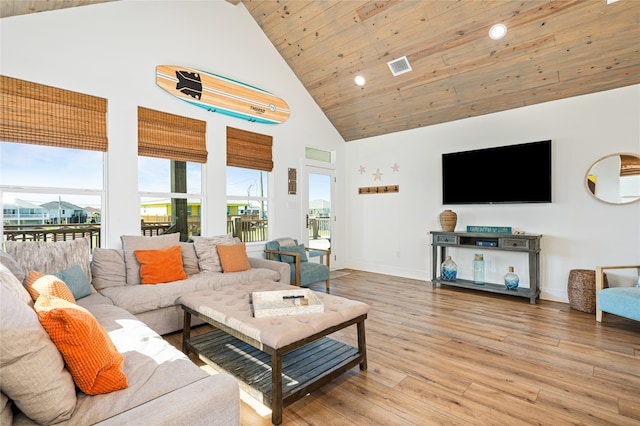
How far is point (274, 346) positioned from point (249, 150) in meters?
3.52

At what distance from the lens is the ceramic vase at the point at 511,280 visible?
4.22 meters

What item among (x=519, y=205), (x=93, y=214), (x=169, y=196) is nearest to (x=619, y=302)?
(x=519, y=205)

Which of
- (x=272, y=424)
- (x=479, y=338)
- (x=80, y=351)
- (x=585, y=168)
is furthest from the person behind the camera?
(x=585, y=168)

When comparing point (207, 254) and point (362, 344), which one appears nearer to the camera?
point (362, 344)

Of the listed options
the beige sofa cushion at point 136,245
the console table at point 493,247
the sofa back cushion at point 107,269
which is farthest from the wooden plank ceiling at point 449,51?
the sofa back cushion at point 107,269

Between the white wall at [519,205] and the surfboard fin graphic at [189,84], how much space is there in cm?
319

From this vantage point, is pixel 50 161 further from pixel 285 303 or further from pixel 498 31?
pixel 498 31

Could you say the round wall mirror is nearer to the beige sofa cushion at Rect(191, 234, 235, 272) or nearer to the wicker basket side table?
the wicker basket side table

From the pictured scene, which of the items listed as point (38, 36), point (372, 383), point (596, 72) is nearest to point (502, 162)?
point (596, 72)

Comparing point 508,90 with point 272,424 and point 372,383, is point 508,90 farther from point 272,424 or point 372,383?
point 272,424

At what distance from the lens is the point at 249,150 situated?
477 centimetres

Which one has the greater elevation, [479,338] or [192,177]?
[192,177]

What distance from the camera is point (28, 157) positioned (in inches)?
119

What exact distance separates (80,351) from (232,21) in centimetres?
470
